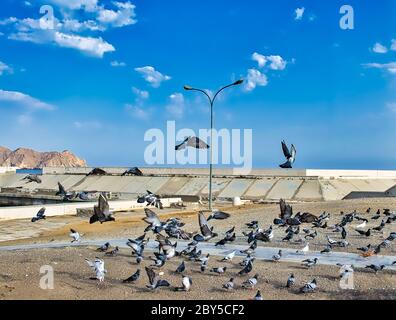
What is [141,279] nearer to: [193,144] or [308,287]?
[308,287]

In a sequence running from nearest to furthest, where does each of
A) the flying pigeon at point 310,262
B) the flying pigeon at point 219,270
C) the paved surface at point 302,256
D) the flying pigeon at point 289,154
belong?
the flying pigeon at point 219,270, the flying pigeon at point 310,262, the paved surface at point 302,256, the flying pigeon at point 289,154

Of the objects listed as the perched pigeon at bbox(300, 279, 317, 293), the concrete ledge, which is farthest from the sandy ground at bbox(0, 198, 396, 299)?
the concrete ledge

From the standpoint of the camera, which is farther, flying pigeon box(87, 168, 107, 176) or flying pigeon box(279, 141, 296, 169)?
flying pigeon box(87, 168, 107, 176)

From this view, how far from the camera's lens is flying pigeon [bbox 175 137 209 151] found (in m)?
34.8

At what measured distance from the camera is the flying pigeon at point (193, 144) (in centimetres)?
3482

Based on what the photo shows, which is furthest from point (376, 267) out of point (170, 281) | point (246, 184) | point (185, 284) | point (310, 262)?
point (246, 184)

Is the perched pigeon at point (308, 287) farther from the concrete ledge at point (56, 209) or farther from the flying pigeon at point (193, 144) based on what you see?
the flying pigeon at point (193, 144)

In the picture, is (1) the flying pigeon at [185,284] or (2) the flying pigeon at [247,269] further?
(2) the flying pigeon at [247,269]

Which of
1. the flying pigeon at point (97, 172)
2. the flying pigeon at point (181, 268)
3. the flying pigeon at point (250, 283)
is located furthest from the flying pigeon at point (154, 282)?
the flying pigeon at point (97, 172)

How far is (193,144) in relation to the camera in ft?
117

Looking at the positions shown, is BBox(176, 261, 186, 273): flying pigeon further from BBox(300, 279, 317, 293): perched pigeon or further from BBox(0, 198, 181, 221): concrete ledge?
→ BBox(0, 198, 181, 221): concrete ledge
